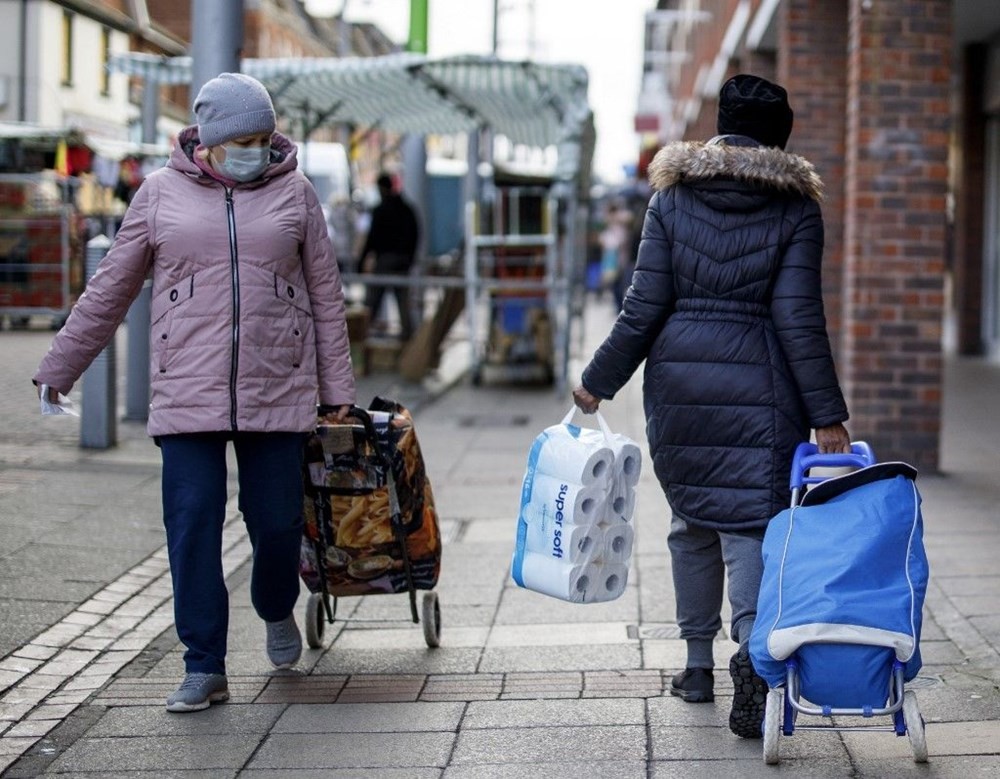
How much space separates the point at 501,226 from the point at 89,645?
31.3 feet

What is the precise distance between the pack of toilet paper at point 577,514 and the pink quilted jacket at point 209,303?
723 mm

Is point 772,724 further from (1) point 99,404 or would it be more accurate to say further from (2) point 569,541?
(1) point 99,404

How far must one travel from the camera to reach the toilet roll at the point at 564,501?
15.4 feet

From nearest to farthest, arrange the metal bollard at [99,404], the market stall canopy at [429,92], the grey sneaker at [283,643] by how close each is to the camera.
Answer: the grey sneaker at [283,643] → the metal bollard at [99,404] → the market stall canopy at [429,92]

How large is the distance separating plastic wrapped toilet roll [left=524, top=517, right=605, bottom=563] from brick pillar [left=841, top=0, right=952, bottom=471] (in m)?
4.72

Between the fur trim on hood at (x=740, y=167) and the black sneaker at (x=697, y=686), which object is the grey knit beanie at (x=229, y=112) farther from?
the black sneaker at (x=697, y=686)

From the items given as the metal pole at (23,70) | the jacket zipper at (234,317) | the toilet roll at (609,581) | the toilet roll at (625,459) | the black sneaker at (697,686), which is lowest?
the black sneaker at (697,686)

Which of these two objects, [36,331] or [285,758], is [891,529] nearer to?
[285,758]

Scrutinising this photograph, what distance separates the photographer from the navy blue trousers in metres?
4.84

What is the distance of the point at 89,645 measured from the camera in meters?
5.67

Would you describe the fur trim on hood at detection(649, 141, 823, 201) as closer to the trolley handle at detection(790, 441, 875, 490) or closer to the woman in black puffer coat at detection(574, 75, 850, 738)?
the woman in black puffer coat at detection(574, 75, 850, 738)

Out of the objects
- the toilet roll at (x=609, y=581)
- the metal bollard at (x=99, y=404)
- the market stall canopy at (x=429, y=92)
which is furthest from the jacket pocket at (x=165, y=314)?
the market stall canopy at (x=429, y=92)

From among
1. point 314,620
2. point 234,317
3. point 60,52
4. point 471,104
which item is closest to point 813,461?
point 234,317

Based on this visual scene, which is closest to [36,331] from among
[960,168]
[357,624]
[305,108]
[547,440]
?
[305,108]
